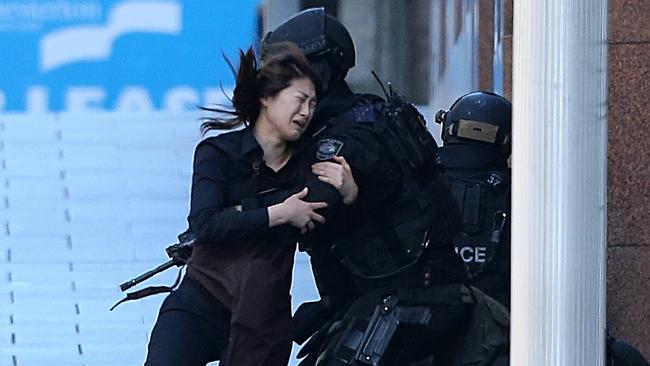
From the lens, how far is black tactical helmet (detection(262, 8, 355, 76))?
4148 millimetres

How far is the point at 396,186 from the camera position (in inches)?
161

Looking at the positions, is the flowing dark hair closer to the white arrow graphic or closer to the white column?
the white column

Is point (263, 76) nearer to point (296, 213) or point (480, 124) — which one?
point (296, 213)

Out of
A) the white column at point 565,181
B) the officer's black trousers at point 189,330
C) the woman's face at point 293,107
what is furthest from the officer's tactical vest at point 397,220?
the white column at point 565,181

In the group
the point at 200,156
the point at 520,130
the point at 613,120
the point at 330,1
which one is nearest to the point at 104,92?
the point at 330,1

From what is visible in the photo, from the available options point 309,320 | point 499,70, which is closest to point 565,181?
point 309,320

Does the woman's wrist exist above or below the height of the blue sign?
below

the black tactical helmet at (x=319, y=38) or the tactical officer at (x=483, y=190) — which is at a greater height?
the black tactical helmet at (x=319, y=38)

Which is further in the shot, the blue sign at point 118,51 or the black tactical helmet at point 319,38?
the blue sign at point 118,51

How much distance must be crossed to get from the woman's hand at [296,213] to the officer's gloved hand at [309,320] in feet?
1.22

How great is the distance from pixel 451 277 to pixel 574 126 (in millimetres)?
1492

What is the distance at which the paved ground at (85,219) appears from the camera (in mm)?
6984

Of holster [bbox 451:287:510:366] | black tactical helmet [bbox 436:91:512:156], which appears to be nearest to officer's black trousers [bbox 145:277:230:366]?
holster [bbox 451:287:510:366]

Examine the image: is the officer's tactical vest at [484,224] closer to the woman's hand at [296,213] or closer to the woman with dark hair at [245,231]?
the woman with dark hair at [245,231]
